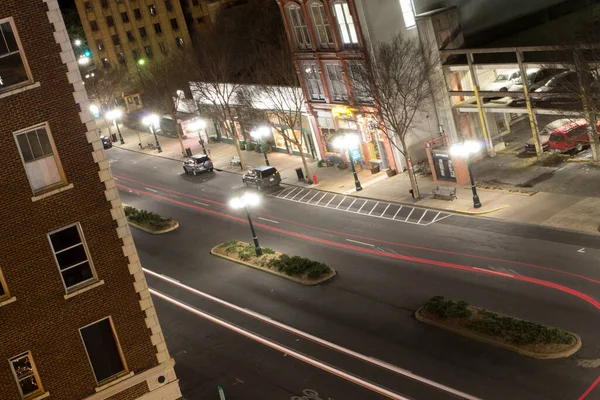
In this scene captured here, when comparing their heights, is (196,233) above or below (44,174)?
below

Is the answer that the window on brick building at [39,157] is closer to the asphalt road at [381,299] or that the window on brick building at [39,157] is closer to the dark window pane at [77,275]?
the dark window pane at [77,275]

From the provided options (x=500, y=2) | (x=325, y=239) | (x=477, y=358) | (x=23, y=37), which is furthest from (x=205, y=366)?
(x=500, y=2)

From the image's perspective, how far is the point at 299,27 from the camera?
230 feet

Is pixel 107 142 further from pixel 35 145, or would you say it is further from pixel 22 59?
pixel 22 59

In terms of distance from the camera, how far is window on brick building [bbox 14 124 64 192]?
2454cm

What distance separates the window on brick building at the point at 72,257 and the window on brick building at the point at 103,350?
1.46m

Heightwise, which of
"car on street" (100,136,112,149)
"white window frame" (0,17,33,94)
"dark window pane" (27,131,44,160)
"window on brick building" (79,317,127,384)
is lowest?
"car on street" (100,136,112,149)

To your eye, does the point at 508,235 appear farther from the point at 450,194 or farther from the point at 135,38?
the point at 135,38

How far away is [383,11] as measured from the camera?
2520 inches

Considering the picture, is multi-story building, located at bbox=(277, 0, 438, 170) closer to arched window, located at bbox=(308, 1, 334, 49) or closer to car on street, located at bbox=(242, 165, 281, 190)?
arched window, located at bbox=(308, 1, 334, 49)

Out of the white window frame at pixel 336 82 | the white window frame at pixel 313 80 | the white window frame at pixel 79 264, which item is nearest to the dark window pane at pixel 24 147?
the white window frame at pixel 79 264

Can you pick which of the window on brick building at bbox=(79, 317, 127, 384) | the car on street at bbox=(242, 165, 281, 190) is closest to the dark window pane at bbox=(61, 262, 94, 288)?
the window on brick building at bbox=(79, 317, 127, 384)

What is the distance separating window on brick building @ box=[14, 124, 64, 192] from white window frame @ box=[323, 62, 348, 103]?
143 feet

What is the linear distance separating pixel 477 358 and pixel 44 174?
19.6 m
